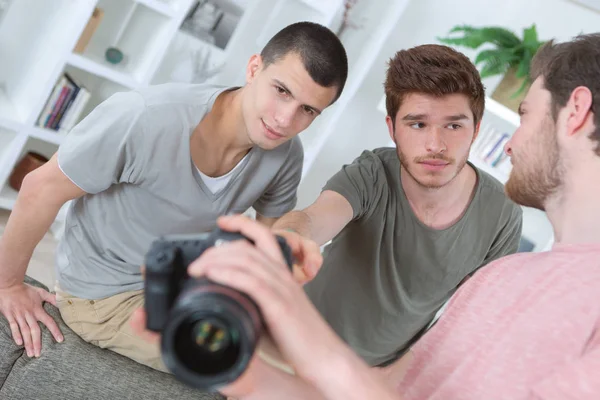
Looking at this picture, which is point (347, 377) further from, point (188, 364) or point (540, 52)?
point (540, 52)

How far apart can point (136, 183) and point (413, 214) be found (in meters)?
0.76

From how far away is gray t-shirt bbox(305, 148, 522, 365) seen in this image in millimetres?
1534

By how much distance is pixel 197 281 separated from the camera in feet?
1.97

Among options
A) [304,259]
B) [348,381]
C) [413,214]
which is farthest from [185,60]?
[348,381]

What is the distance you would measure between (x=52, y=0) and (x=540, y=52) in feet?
7.79

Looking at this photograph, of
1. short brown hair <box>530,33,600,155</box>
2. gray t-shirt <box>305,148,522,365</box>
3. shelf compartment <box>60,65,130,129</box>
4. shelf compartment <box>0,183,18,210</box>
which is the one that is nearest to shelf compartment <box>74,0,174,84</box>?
shelf compartment <box>60,65,130,129</box>

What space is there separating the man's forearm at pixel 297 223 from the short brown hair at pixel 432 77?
1.65 feet

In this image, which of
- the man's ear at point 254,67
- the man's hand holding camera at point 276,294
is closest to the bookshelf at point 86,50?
the man's ear at point 254,67

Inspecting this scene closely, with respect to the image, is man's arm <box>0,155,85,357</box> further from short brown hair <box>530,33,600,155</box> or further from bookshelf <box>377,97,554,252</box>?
bookshelf <box>377,97,554,252</box>

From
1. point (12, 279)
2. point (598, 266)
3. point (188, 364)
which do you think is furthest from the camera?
point (12, 279)

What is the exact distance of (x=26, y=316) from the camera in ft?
4.39

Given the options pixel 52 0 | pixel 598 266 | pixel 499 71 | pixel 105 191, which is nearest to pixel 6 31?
pixel 52 0

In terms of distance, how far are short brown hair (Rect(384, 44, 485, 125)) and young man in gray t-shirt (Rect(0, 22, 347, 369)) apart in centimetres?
17

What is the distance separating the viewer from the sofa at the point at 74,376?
4.15 feet
